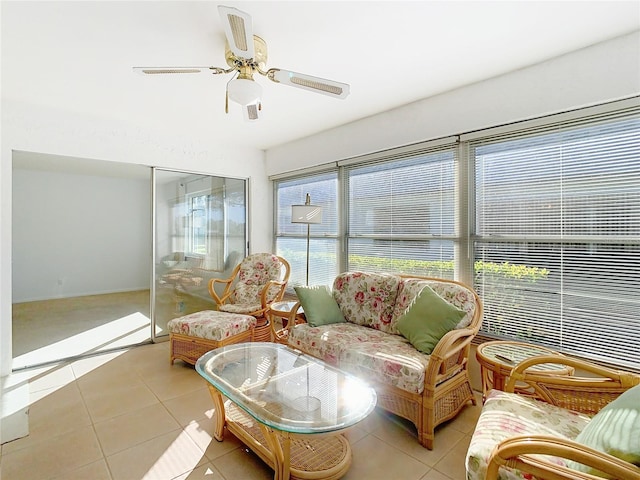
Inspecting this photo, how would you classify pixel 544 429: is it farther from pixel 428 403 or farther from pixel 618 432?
pixel 428 403

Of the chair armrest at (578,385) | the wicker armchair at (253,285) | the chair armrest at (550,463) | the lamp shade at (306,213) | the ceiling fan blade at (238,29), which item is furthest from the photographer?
the wicker armchair at (253,285)

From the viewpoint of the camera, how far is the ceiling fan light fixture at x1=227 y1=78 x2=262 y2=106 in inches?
76.2

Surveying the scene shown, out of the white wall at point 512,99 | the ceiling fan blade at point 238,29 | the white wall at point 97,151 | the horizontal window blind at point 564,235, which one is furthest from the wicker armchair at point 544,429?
the white wall at point 97,151

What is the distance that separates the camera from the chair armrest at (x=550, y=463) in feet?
3.20

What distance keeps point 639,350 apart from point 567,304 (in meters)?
0.44

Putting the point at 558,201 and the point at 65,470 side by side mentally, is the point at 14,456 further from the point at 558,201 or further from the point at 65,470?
the point at 558,201

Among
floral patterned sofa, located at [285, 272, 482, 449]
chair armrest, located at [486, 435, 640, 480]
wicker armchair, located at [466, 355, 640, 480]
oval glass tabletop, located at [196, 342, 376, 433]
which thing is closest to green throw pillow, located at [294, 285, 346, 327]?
floral patterned sofa, located at [285, 272, 482, 449]

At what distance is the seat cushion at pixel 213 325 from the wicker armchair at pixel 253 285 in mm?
381

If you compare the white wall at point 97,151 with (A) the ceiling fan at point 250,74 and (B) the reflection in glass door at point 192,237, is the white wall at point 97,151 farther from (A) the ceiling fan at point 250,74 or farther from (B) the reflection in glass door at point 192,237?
(A) the ceiling fan at point 250,74

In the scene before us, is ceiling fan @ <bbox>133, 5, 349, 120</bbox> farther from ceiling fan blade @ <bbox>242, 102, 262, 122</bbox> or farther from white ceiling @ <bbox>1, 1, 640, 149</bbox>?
ceiling fan blade @ <bbox>242, 102, 262, 122</bbox>

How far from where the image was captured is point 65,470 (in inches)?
69.1

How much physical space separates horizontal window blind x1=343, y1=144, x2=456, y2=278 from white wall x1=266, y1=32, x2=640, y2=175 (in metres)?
0.23

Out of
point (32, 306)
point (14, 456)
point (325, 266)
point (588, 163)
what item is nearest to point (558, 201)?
point (588, 163)

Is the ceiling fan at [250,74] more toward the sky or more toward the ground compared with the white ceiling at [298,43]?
more toward the ground
